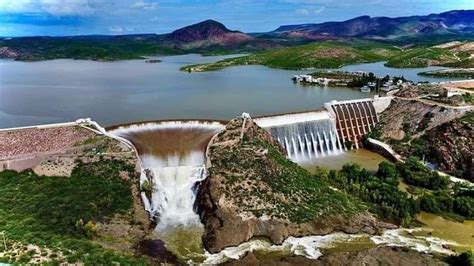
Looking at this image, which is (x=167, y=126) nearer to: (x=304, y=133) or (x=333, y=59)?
(x=304, y=133)

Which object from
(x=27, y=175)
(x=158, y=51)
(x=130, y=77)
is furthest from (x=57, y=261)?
(x=158, y=51)

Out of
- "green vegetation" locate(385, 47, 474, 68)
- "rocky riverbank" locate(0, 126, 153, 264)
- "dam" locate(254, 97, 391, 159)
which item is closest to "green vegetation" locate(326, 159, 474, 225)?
"dam" locate(254, 97, 391, 159)

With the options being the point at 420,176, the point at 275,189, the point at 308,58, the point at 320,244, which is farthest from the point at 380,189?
the point at 308,58

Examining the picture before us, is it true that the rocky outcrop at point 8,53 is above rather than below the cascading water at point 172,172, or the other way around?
above

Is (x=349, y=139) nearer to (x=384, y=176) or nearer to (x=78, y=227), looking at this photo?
(x=384, y=176)

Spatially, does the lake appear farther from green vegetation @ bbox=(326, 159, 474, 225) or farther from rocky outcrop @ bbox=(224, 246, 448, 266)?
rocky outcrop @ bbox=(224, 246, 448, 266)

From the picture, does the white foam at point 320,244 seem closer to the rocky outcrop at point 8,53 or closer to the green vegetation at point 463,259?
the green vegetation at point 463,259

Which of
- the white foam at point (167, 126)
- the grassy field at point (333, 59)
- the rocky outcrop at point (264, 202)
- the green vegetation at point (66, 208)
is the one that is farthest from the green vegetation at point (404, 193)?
the grassy field at point (333, 59)
